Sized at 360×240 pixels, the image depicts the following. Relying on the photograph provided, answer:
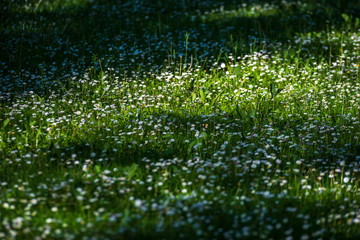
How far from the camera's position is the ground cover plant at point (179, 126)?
136 inches

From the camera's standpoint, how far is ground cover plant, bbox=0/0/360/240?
3453 mm

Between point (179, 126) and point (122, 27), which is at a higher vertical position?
point (122, 27)

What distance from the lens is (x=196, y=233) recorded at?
3.07 m

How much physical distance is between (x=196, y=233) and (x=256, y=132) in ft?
8.48

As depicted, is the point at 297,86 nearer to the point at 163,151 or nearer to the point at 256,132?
the point at 256,132

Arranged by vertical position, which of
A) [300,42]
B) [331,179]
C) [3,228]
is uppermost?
[300,42]

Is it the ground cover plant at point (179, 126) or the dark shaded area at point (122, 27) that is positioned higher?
the dark shaded area at point (122, 27)

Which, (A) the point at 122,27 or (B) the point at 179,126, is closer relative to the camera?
(B) the point at 179,126

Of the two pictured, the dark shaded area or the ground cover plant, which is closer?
the ground cover plant

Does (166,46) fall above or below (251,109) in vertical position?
above

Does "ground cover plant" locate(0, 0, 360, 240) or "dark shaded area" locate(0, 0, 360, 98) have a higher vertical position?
"dark shaded area" locate(0, 0, 360, 98)

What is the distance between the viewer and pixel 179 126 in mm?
5613

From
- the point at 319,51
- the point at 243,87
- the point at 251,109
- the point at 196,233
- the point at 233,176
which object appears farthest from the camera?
the point at 319,51

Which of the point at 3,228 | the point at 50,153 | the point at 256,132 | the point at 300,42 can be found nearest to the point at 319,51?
the point at 300,42
